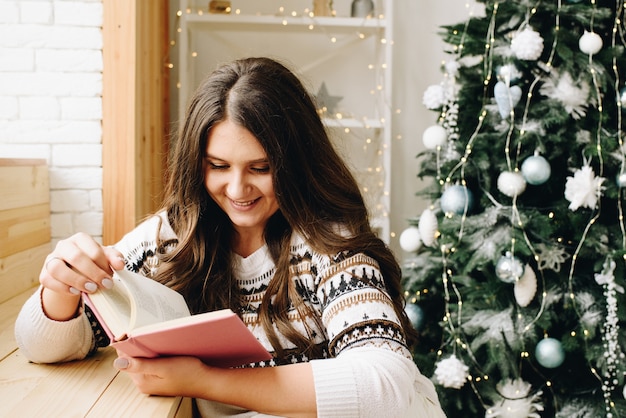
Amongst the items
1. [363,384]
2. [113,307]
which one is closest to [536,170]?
[363,384]

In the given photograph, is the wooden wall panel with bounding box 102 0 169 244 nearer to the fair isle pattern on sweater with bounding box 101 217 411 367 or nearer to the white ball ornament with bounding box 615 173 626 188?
the fair isle pattern on sweater with bounding box 101 217 411 367

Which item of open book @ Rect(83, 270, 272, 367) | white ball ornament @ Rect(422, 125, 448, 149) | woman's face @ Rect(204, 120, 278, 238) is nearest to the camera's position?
open book @ Rect(83, 270, 272, 367)

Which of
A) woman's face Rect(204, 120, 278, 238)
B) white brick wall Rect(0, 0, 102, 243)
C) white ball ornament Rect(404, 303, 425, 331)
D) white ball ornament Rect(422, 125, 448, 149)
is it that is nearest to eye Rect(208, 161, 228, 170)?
woman's face Rect(204, 120, 278, 238)

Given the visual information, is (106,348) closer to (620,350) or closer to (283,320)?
(283,320)

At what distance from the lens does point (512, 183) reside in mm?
1930

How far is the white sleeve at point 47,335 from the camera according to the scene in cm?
106

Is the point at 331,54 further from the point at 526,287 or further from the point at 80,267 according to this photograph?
the point at 80,267

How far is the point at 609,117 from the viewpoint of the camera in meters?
1.91

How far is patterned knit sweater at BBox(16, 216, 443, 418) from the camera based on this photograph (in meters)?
0.96

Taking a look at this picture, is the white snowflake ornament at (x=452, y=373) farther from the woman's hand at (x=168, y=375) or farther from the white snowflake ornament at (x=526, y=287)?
the woman's hand at (x=168, y=375)

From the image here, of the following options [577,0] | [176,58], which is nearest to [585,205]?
[577,0]

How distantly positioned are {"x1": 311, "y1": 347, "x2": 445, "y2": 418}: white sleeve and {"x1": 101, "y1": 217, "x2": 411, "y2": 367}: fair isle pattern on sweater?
0.04 meters

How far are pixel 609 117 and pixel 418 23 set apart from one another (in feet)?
4.03

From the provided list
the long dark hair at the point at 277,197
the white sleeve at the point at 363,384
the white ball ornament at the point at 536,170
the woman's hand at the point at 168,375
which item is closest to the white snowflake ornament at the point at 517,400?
the white ball ornament at the point at 536,170
